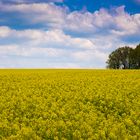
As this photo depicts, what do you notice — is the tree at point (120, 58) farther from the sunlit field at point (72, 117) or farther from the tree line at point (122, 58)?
the sunlit field at point (72, 117)

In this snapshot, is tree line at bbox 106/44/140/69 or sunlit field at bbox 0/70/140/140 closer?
sunlit field at bbox 0/70/140/140

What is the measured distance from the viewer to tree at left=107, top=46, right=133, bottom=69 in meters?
112

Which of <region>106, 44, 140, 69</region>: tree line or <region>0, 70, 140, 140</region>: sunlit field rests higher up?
<region>106, 44, 140, 69</region>: tree line

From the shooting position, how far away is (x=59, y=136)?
12.2 metres

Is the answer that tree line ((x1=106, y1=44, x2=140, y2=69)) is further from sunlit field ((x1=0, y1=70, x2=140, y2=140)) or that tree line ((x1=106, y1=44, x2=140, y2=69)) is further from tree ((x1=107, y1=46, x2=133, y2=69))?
sunlit field ((x1=0, y1=70, x2=140, y2=140))

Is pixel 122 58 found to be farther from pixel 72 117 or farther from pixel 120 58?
pixel 72 117

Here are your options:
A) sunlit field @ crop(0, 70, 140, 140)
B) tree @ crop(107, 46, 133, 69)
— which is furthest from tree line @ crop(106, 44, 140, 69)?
sunlit field @ crop(0, 70, 140, 140)

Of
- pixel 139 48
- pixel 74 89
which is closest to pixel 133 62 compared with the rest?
pixel 139 48

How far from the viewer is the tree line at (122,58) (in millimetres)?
109562

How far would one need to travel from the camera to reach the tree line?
110 metres

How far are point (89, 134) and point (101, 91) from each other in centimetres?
995

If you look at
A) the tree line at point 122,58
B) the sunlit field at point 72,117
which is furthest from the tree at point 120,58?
the sunlit field at point 72,117

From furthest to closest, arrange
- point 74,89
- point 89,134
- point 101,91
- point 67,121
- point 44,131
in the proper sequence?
point 74,89
point 101,91
point 67,121
point 44,131
point 89,134

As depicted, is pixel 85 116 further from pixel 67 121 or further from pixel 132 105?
pixel 132 105
